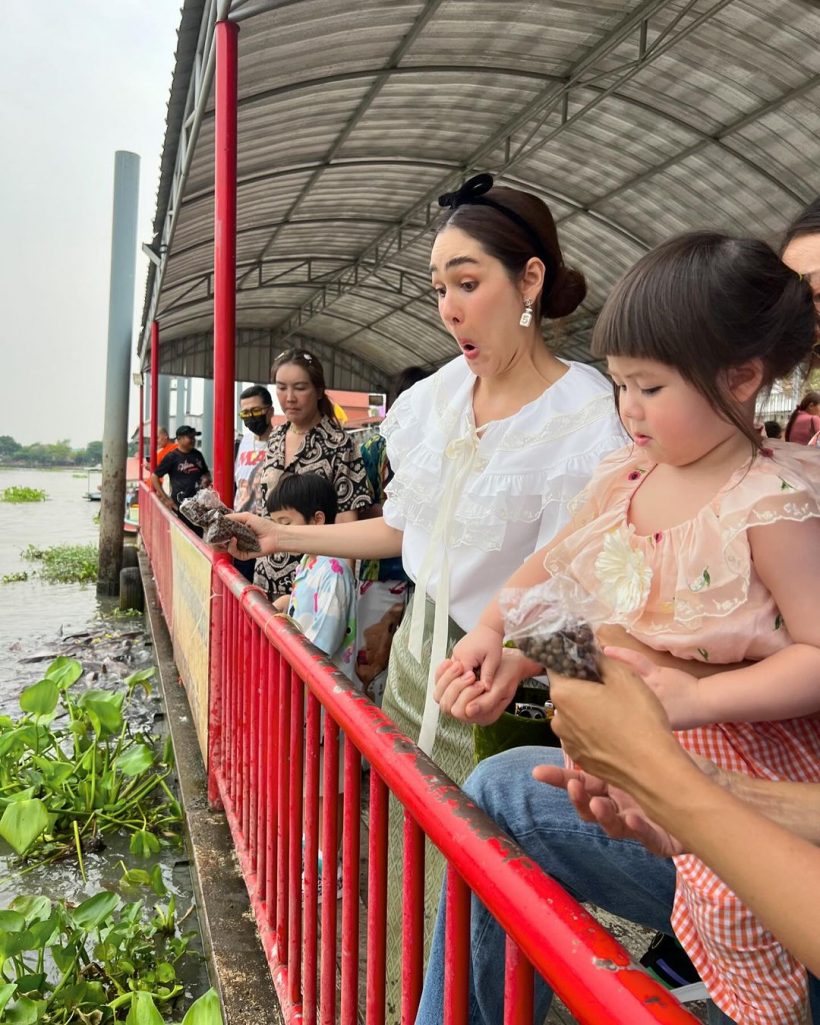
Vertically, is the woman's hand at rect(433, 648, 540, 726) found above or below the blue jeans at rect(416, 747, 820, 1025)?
above

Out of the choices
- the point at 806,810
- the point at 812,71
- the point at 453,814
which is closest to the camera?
the point at 806,810

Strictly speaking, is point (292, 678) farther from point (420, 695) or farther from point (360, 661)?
point (360, 661)

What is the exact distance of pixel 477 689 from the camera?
1.24 meters

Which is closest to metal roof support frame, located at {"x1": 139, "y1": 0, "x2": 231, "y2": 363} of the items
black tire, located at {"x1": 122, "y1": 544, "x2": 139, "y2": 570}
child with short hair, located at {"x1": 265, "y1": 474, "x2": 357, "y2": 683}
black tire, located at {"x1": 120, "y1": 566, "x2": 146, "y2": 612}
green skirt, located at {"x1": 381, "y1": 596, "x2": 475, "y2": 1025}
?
child with short hair, located at {"x1": 265, "y1": 474, "x2": 357, "y2": 683}

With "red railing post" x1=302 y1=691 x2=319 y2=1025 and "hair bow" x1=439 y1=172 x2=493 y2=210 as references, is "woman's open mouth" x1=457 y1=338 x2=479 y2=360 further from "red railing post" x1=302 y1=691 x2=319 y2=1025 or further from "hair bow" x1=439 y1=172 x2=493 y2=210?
"red railing post" x1=302 y1=691 x2=319 y2=1025

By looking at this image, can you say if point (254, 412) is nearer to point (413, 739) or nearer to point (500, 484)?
point (413, 739)

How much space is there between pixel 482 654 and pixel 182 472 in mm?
8673

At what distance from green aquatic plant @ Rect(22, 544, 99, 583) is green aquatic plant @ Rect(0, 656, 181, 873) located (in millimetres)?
9134

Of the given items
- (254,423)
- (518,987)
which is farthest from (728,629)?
(254,423)

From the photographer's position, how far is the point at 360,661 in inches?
124

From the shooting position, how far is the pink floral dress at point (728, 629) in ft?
2.91

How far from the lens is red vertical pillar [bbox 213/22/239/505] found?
3.39 metres

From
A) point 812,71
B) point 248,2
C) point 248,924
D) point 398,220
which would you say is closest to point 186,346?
point 398,220

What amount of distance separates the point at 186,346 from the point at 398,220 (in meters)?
11.7
